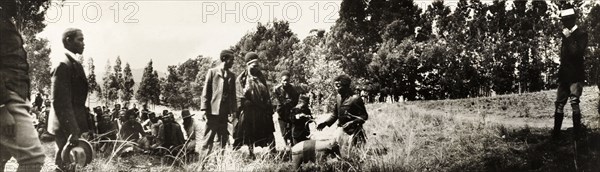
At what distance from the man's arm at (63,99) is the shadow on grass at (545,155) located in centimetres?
399

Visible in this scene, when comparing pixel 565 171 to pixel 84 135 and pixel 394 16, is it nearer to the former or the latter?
pixel 84 135

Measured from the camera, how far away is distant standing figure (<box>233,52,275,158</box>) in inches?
243

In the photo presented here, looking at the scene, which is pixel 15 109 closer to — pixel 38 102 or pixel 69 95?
pixel 69 95

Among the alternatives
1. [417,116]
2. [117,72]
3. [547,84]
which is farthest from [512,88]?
[117,72]

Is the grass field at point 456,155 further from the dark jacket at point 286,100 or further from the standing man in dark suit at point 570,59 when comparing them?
the dark jacket at point 286,100

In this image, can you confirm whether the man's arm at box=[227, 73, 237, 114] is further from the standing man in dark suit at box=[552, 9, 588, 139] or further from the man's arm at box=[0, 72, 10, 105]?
the standing man in dark suit at box=[552, 9, 588, 139]

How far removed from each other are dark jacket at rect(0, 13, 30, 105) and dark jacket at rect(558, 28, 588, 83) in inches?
230

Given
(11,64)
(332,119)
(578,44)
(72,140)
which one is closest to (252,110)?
(332,119)

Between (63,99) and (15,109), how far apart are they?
78 cm

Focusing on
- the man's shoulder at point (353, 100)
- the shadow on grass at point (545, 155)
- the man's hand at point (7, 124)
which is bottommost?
the shadow on grass at point (545, 155)

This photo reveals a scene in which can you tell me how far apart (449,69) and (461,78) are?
0.69 m

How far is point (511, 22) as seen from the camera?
2055 cm

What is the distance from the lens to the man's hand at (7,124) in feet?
10.6

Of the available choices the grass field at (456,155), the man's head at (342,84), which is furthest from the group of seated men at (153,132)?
the man's head at (342,84)
